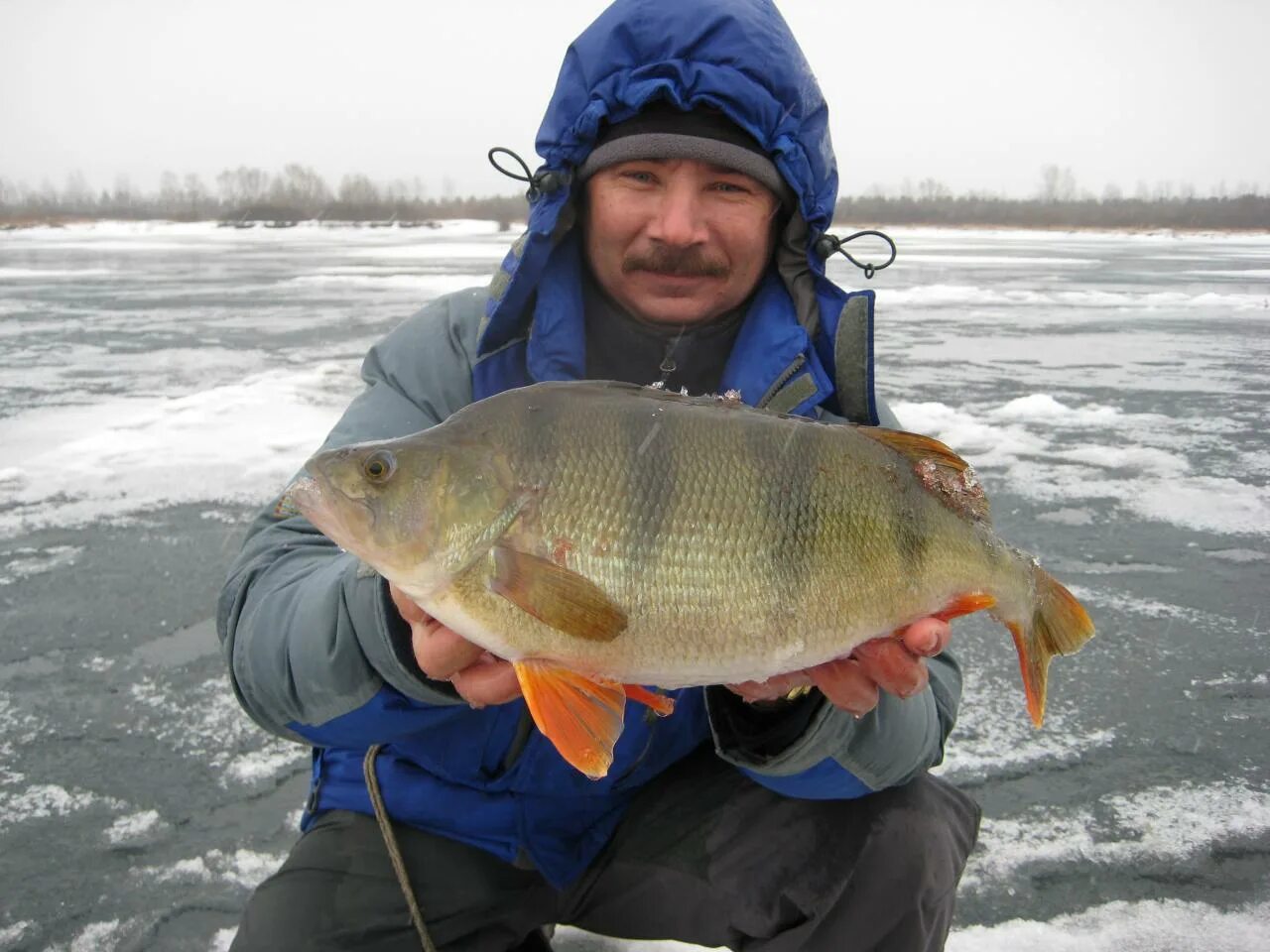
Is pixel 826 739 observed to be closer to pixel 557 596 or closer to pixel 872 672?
pixel 872 672

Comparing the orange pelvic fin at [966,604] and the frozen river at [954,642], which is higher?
the orange pelvic fin at [966,604]

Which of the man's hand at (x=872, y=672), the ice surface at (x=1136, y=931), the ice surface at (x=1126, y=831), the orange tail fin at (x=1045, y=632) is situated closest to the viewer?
the man's hand at (x=872, y=672)

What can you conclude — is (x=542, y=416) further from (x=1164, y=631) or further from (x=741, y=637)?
(x=1164, y=631)

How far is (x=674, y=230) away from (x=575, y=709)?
1253mm

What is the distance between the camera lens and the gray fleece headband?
2.42 meters

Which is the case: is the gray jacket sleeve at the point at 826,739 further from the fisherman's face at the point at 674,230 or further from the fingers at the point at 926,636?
the fisherman's face at the point at 674,230

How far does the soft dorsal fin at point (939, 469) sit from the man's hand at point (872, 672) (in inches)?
8.9

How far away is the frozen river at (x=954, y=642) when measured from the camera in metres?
2.49

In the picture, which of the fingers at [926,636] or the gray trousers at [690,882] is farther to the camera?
the gray trousers at [690,882]

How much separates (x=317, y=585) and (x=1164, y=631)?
10.7 ft

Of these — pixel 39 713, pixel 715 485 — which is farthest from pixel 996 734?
pixel 39 713

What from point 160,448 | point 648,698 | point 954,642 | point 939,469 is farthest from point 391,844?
point 160,448

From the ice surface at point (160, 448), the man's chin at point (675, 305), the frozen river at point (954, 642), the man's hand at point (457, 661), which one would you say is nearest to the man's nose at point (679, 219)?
the man's chin at point (675, 305)

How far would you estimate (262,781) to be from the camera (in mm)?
2914
